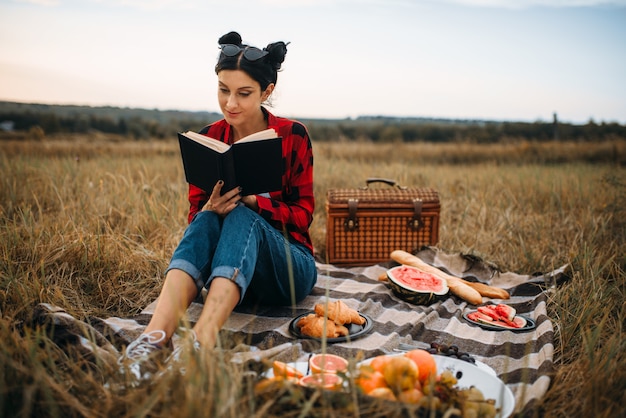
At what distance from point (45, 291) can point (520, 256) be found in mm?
3965

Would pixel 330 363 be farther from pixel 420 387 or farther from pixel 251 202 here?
pixel 251 202

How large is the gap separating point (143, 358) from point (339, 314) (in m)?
1.36

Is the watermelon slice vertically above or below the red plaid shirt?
below

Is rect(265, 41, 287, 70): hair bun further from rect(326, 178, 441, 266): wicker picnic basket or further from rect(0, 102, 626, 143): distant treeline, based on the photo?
rect(0, 102, 626, 143): distant treeline

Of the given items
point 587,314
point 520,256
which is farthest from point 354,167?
point 587,314

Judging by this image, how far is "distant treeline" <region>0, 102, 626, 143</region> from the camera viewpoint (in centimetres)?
1867

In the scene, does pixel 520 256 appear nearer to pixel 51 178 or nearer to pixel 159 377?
pixel 159 377

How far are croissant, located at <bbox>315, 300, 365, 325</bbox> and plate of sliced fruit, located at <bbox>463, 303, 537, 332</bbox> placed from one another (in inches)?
33.6

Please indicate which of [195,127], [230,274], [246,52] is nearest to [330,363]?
[230,274]

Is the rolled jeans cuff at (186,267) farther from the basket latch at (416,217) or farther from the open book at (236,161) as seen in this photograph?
the basket latch at (416,217)

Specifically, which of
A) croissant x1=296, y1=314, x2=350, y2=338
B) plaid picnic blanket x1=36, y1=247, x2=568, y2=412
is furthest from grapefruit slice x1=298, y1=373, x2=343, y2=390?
croissant x1=296, y1=314, x2=350, y2=338

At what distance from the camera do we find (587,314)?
9.53 ft

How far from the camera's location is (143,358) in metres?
1.86

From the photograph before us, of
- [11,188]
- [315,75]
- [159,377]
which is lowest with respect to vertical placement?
[159,377]
